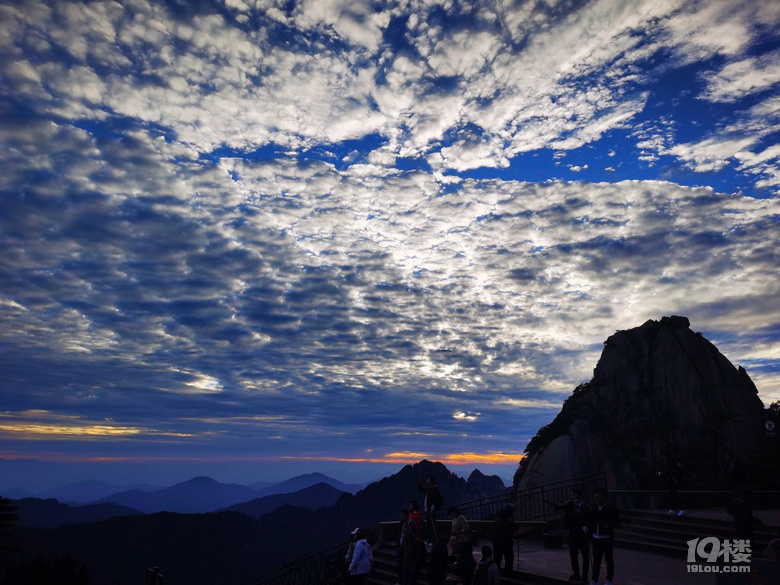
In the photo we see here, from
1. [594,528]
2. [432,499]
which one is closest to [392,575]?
[432,499]

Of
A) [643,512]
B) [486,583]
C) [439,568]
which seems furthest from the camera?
[643,512]

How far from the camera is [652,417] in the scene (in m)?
46.3

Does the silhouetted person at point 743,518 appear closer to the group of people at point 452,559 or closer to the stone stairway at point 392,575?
the stone stairway at point 392,575

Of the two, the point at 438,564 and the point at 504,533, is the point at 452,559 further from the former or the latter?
the point at 504,533

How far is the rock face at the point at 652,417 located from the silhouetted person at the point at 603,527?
3228cm

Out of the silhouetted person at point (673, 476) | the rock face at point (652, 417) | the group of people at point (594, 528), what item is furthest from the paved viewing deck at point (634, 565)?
the rock face at point (652, 417)

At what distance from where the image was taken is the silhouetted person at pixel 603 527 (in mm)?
11125

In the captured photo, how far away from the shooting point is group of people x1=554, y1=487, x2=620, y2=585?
11.2m

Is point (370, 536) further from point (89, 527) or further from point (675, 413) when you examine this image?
point (89, 527)

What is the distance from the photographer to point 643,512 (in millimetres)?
18641

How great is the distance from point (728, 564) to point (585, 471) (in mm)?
32688

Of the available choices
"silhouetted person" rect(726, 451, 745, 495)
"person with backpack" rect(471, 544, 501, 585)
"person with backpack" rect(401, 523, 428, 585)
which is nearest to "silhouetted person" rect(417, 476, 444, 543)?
"person with backpack" rect(401, 523, 428, 585)

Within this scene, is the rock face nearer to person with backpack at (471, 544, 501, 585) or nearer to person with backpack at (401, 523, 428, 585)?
person with backpack at (401, 523, 428, 585)

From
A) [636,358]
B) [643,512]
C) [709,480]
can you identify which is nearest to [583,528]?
[643,512]
